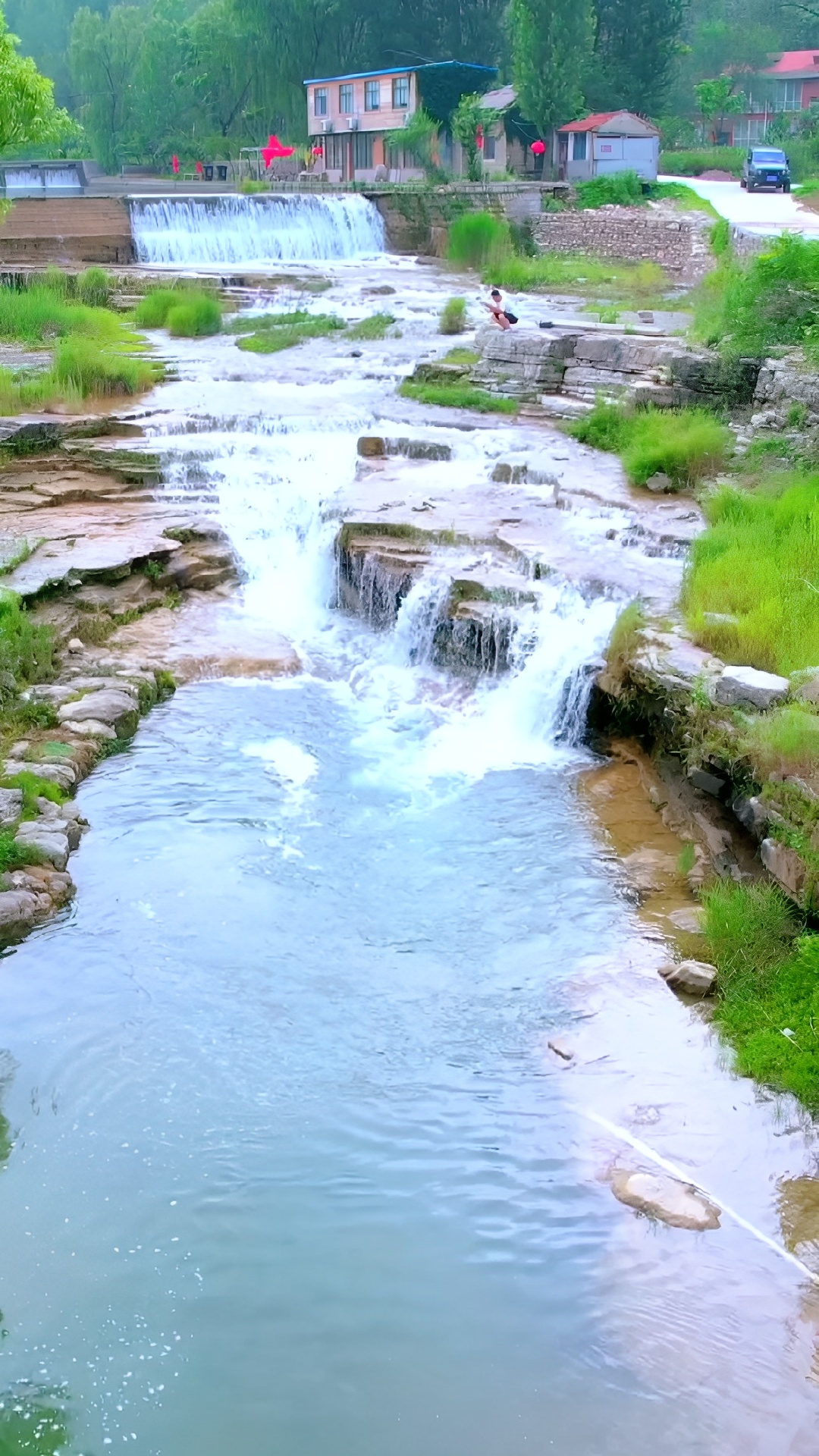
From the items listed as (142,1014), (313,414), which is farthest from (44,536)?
(142,1014)

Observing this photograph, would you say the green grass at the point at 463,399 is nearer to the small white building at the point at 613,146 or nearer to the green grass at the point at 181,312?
the green grass at the point at 181,312

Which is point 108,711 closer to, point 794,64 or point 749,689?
point 749,689

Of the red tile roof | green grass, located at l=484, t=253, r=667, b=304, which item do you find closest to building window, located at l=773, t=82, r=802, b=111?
the red tile roof

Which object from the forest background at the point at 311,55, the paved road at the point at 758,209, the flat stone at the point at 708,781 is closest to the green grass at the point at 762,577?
the flat stone at the point at 708,781

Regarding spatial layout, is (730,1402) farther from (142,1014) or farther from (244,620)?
(244,620)

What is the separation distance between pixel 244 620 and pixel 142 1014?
5492 millimetres

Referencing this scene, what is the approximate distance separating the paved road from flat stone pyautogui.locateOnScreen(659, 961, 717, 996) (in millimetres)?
15907

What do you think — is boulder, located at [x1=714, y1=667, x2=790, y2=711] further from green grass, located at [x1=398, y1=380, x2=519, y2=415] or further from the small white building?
the small white building

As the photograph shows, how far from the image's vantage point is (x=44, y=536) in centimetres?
1145

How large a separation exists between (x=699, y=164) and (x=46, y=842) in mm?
37109

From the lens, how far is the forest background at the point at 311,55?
3838 cm

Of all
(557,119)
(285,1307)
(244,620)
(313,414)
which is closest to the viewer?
(285,1307)

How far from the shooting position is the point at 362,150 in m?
39.1

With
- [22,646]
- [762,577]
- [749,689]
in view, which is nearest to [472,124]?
[762,577]
